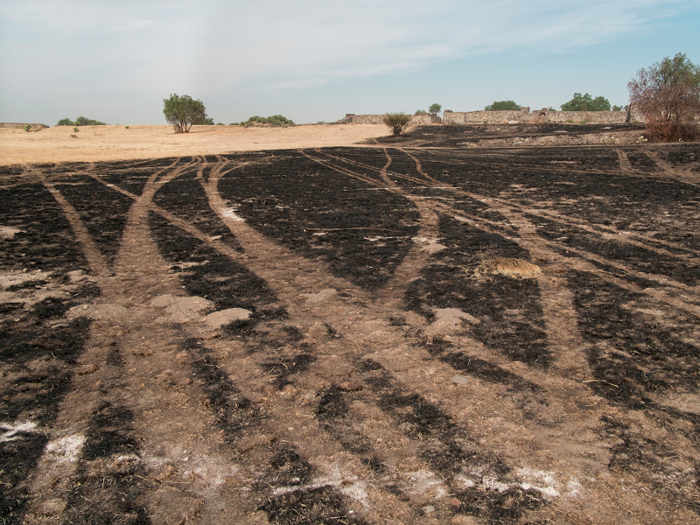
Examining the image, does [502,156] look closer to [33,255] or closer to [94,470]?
[33,255]

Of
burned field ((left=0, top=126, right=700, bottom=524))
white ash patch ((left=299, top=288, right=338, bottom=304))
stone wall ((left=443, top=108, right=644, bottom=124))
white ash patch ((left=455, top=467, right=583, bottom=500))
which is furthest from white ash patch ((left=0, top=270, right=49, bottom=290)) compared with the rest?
stone wall ((left=443, top=108, right=644, bottom=124))

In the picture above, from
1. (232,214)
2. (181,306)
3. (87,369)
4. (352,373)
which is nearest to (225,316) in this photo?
(181,306)

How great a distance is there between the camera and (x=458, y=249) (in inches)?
214

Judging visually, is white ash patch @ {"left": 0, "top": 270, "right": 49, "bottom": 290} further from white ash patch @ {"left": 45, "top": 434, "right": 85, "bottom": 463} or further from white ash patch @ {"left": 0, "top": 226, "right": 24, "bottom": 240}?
white ash patch @ {"left": 45, "top": 434, "right": 85, "bottom": 463}

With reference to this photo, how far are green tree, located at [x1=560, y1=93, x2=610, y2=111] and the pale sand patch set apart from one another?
7811 centimetres

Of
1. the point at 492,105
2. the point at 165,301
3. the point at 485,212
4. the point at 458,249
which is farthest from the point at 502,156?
the point at 492,105

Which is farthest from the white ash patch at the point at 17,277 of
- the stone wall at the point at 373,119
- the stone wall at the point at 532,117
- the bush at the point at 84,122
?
the bush at the point at 84,122

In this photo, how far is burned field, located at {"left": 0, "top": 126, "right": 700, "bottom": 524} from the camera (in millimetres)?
1888

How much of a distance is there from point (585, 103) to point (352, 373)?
11348cm

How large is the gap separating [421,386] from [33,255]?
191 inches

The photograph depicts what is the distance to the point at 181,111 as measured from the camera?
1540 inches

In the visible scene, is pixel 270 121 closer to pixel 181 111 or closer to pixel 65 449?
pixel 181 111

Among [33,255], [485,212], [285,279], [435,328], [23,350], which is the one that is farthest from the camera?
[485,212]

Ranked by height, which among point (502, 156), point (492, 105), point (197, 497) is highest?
point (492, 105)
